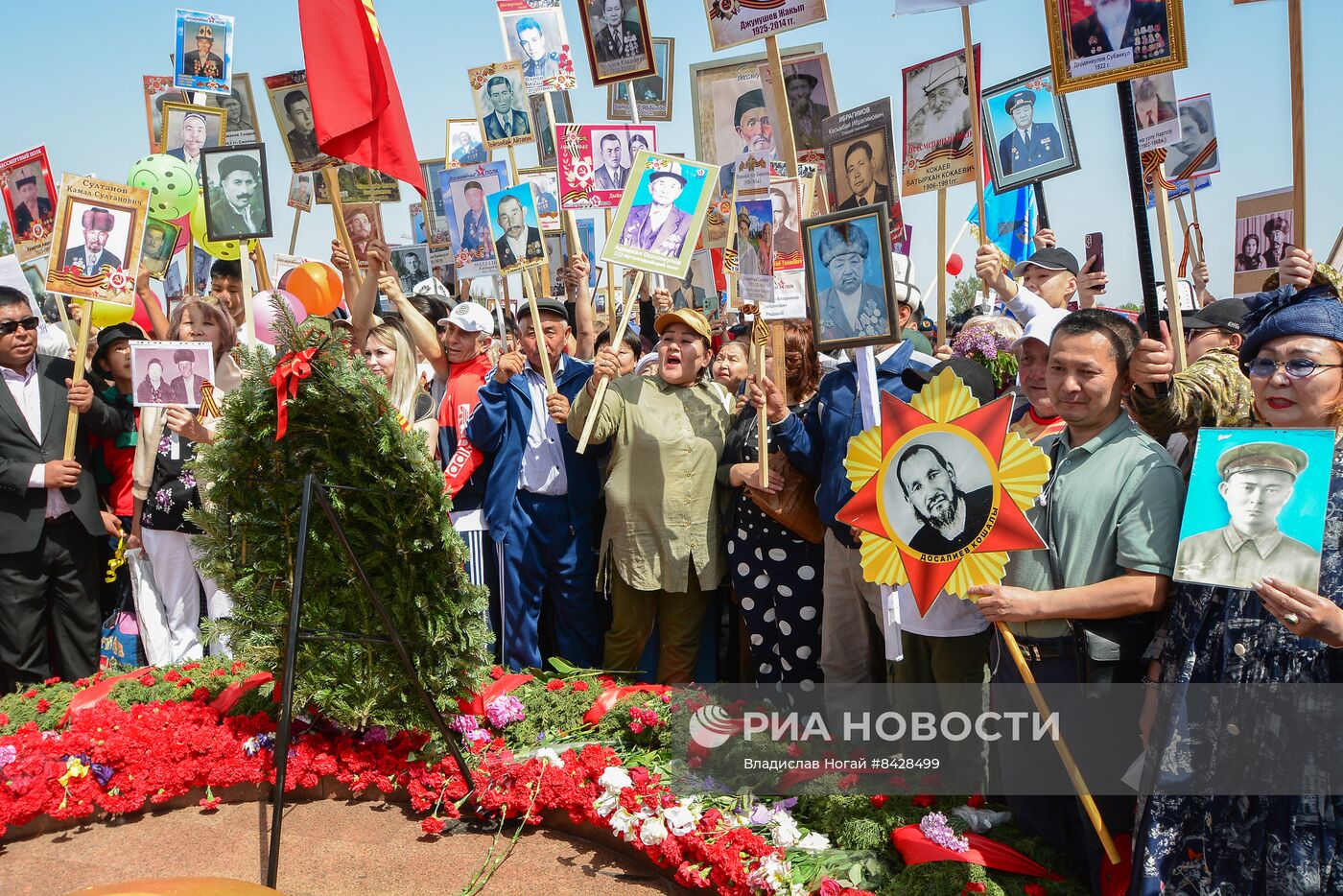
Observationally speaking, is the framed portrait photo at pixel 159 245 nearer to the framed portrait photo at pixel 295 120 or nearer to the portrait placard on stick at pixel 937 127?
the framed portrait photo at pixel 295 120

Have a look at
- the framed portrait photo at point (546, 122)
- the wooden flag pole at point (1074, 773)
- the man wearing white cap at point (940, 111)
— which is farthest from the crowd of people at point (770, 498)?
the framed portrait photo at point (546, 122)

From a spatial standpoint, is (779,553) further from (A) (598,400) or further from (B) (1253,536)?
(B) (1253,536)

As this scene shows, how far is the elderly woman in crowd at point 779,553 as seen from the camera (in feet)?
15.6

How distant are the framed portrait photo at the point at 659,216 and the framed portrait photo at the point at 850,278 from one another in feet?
3.80

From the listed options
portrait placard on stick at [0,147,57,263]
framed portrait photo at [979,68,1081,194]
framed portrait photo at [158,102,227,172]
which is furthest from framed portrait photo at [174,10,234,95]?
framed portrait photo at [979,68,1081,194]

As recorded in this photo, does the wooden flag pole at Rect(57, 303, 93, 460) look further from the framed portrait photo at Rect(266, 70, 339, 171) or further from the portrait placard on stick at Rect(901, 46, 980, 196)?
the portrait placard on stick at Rect(901, 46, 980, 196)

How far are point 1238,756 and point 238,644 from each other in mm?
3923

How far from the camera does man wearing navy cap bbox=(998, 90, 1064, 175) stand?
19.8ft

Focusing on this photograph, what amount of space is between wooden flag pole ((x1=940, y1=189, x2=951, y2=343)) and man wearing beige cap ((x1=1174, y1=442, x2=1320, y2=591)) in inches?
81.4

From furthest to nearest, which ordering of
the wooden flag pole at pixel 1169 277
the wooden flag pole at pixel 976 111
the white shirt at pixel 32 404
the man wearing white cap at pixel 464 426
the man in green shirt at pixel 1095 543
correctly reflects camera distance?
the white shirt at pixel 32 404 → the man wearing white cap at pixel 464 426 → the wooden flag pole at pixel 976 111 → the wooden flag pole at pixel 1169 277 → the man in green shirt at pixel 1095 543

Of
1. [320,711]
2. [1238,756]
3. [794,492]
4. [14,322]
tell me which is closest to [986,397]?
[794,492]

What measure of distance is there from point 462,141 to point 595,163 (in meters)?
3.03

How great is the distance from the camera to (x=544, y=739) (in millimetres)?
4648

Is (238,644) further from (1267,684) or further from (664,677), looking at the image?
(1267,684)
